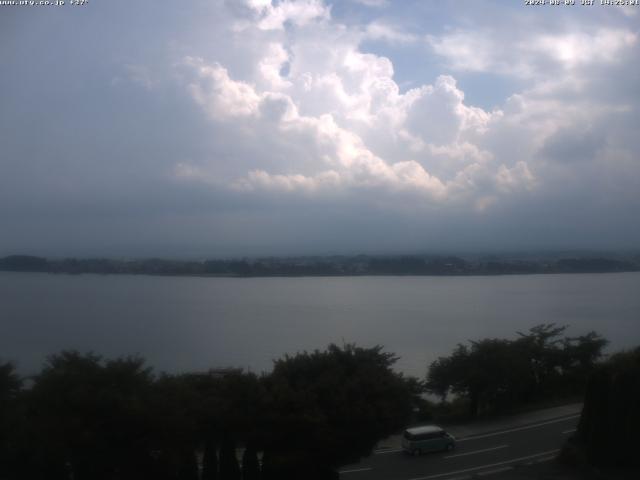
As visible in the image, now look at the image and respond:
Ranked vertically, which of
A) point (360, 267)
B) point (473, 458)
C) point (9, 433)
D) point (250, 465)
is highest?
point (360, 267)

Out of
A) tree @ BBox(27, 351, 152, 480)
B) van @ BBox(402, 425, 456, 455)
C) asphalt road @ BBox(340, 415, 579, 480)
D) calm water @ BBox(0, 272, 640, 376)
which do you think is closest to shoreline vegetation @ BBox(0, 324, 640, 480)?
tree @ BBox(27, 351, 152, 480)

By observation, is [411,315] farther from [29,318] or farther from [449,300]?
[29,318]

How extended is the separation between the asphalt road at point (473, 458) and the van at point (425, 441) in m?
0.12

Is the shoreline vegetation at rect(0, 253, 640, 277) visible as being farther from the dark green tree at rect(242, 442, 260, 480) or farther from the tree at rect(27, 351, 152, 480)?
the tree at rect(27, 351, 152, 480)

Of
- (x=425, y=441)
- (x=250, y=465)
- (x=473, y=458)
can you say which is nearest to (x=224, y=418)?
(x=250, y=465)

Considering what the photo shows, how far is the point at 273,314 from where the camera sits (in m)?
34.3

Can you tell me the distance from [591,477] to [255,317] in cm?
2476

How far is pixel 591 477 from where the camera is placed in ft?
31.8

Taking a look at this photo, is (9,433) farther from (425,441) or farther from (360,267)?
(360,267)

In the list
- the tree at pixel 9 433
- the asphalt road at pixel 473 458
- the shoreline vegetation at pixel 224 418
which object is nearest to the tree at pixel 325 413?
the shoreline vegetation at pixel 224 418

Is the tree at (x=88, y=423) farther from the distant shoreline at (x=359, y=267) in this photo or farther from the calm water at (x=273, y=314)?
the distant shoreline at (x=359, y=267)

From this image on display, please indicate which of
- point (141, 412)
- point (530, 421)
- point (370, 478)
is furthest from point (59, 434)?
point (530, 421)

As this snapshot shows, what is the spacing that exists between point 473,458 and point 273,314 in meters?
23.4

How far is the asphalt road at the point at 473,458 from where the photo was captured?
10.7 metres
